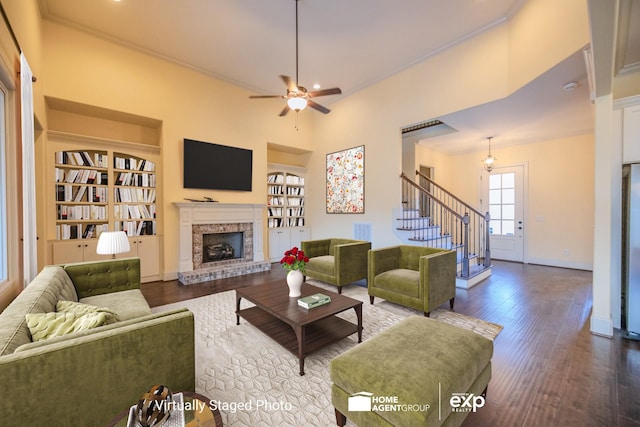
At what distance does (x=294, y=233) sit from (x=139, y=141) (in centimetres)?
386

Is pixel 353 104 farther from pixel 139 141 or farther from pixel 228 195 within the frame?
pixel 139 141

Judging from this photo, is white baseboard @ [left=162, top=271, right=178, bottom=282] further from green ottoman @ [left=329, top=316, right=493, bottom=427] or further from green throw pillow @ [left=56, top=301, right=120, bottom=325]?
green ottoman @ [left=329, top=316, right=493, bottom=427]

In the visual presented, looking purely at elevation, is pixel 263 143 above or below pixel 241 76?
below

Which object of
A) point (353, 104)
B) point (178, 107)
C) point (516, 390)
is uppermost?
point (353, 104)

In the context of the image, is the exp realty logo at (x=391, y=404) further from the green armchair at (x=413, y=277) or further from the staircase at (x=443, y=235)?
the staircase at (x=443, y=235)

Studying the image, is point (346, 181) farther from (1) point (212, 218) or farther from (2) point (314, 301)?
(2) point (314, 301)

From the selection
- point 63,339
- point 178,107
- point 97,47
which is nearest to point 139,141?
point 178,107

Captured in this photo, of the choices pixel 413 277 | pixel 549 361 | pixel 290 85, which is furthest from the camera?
pixel 290 85

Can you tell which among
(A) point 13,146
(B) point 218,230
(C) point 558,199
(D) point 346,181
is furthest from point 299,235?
(C) point 558,199

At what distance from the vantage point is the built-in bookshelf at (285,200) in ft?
21.3

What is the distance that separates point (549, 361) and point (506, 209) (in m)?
5.22

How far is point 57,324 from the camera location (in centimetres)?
136

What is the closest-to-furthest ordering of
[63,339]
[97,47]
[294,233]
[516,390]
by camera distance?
[63,339], [516,390], [97,47], [294,233]

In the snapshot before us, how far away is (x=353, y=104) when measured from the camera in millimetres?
5922
